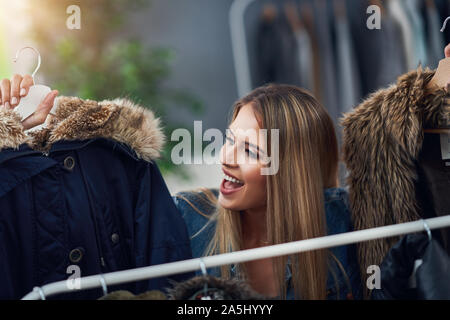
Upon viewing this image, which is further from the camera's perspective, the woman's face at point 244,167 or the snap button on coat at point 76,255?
the woman's face at point 244,167

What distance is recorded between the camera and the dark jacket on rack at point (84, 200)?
3.78ft

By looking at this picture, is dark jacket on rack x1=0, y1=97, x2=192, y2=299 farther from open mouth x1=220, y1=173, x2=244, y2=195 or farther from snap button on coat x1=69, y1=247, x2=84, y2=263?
open mouth x1=220, y1=173, x2=244, y2=195

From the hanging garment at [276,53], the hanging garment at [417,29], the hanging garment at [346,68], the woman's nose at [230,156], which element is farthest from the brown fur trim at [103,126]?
the hanging garment at [417,29]

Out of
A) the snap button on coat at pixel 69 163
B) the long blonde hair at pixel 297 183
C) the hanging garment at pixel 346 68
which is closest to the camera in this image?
the snap button on coat at pixel 69 163

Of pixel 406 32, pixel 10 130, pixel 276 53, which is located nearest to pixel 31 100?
pixel 10 130

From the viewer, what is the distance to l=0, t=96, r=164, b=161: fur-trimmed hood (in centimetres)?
115

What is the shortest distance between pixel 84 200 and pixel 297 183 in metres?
0.57

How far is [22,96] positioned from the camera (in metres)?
1.22

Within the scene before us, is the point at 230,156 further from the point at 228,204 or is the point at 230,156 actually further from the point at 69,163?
the point at 69,163

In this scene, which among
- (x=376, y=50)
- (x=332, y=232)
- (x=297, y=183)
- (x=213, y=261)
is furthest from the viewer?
(x=376, y=50)

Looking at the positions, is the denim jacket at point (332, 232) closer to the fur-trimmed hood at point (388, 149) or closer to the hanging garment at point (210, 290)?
the fur-trimmed hood at point (388, 149)

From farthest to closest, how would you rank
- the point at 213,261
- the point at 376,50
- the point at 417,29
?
the point at 376,50, the point at 417,29, the point at 213,261

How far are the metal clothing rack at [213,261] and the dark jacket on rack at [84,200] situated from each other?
0.85 ft
